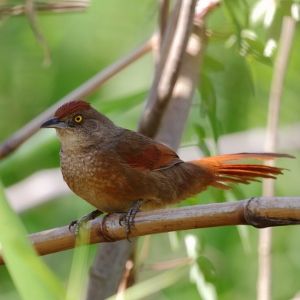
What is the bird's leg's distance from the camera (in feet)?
7.65

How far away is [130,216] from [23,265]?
1.17 metres

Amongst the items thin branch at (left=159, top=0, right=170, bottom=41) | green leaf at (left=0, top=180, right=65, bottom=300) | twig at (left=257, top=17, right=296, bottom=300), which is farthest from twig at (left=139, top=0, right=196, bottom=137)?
green leaf at (left=0, top=180, right=65, bottom=300)

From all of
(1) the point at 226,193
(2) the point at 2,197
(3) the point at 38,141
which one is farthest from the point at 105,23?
(2) the point at 2,197

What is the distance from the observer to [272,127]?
317cm

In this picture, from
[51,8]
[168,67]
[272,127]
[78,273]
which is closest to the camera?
[78,273]

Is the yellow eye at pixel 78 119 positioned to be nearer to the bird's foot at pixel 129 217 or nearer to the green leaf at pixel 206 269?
the bird's foot at pixel 129 217

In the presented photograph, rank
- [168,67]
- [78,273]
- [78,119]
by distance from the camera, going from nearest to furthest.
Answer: [78,273] < [168,67] < [78,119]

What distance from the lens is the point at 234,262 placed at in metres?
4.30

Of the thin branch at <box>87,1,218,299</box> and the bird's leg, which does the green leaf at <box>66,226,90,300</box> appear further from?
the thin branch at <box>87,1,218,299</box>

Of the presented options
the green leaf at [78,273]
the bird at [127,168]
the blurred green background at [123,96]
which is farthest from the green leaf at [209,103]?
the green leaf at [78,273]

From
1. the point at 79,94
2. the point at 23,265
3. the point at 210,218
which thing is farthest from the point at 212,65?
the point at 23,265

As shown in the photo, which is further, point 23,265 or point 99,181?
point 99,181

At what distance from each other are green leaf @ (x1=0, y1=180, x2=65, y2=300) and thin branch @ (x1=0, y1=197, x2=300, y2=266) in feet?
2.00

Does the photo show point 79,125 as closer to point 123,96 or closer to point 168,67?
point 123,96
